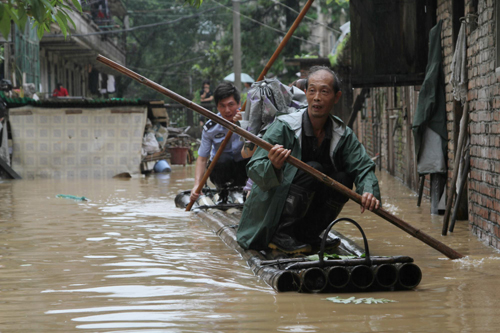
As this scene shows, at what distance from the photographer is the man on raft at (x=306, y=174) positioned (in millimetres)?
4941

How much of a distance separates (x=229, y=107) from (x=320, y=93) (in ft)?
9.44

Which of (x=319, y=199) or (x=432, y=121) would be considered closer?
(x=319, y=199)

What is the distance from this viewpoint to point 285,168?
5027 mm

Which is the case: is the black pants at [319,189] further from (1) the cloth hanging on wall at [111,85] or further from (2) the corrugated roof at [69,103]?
(1) the cloth hanging on wall at [111,85]

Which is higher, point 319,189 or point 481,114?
point 481,114

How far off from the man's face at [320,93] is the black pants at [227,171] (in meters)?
3.34

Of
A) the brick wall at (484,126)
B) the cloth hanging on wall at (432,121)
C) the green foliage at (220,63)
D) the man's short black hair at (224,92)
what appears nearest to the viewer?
the brick wall at (484,126)

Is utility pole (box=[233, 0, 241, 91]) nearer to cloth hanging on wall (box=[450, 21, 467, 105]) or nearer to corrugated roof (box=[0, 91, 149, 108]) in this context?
corrugated roof (box=[0, 91, 149, 108])

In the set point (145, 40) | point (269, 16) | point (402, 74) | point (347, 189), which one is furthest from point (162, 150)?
point (145, 40)

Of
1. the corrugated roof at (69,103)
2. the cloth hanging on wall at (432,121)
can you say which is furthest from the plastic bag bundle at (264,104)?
the corrugated roof at (69,103)

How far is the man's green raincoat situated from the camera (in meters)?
4.97

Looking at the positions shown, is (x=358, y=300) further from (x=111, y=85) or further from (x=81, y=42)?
(x=111, y=85)

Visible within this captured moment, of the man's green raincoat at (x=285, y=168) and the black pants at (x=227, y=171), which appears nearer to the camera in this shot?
the man's green raincoat at (x=285, y=168)

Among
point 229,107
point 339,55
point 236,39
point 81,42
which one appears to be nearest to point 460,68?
point 229,107
